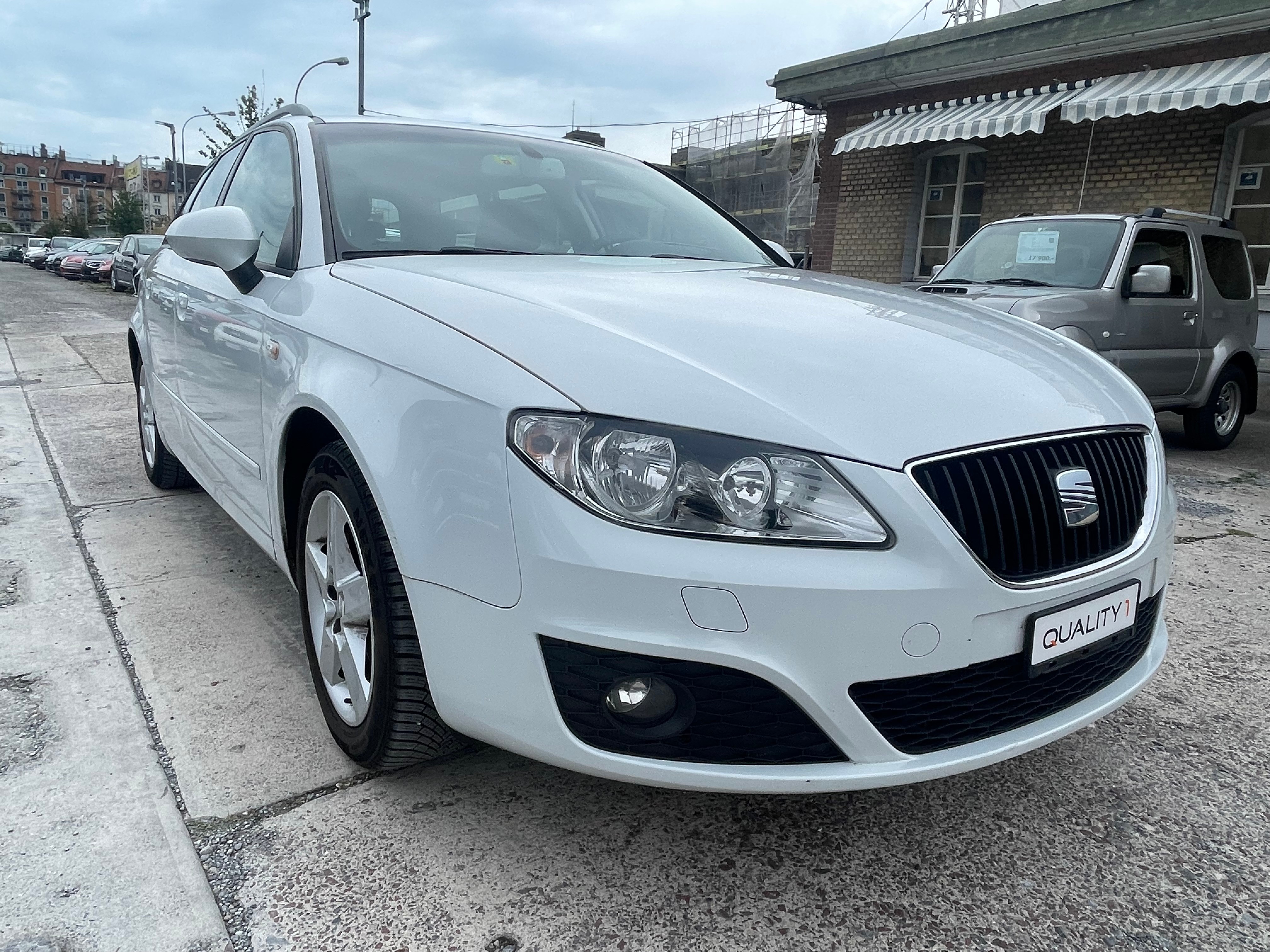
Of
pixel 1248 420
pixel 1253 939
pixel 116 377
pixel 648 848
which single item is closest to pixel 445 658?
pixel 648 848

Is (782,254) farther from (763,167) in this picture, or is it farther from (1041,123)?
(763,167)

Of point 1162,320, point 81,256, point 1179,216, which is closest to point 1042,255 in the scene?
point 1162,320

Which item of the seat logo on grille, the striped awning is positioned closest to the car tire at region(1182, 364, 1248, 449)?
the striped awning

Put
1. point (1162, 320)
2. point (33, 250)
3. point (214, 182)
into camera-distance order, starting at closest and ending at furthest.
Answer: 1. point (214, 182)
2. point (1162, 320)
3. point (33, 250)

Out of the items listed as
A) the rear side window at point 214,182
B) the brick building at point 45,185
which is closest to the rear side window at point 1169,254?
the rear side window at point 214,182

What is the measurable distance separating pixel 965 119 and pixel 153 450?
10274mm

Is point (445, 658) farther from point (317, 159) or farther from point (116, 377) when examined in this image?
point (116, 377)

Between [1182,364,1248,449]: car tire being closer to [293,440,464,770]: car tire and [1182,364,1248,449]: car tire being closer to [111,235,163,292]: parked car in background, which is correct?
[293,440,464,770]: car tire

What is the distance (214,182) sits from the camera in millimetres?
3840

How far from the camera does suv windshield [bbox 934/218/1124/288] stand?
6.30 m

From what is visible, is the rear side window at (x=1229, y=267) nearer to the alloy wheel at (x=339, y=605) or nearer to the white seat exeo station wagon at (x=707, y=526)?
the white seat exeo station wagon at (x=707, y=526)

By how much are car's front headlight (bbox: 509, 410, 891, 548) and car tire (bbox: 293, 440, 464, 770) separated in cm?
47

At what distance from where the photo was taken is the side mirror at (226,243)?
2432 millimetres

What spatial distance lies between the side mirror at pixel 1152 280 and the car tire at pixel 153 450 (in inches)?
222
